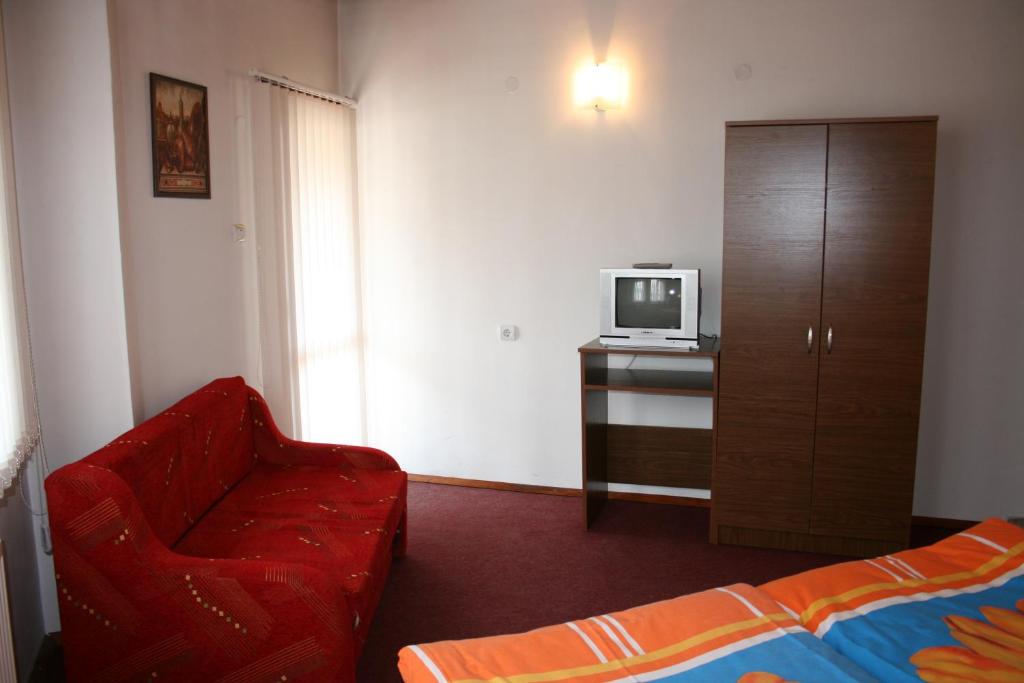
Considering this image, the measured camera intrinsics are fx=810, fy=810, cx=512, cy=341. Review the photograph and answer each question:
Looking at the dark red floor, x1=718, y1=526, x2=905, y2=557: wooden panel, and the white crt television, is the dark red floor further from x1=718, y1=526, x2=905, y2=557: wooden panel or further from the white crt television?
the white crt television

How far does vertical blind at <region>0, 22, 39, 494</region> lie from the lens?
2592 mm

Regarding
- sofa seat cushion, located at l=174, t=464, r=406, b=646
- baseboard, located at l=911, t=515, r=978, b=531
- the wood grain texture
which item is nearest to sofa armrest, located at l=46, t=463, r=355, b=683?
sofa seat cushion, located at l=174, t=464, r=406, b=646

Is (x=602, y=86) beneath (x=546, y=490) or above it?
above

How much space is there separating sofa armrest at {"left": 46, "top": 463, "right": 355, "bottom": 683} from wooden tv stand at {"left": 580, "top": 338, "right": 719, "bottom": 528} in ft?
6.34

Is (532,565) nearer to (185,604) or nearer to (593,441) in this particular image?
(593,441)

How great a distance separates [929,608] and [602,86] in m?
3.09

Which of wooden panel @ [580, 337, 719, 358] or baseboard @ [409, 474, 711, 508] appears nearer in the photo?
wooden panel @ [580, 337, 719, 358]

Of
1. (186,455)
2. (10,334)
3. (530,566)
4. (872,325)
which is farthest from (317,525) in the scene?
(872,325)

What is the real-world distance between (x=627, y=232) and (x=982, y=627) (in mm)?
2868

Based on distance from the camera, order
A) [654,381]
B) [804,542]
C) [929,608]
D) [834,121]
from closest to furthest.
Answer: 1. [929,608]
2. [834,121]
3. [804,542]
4. [654,381]

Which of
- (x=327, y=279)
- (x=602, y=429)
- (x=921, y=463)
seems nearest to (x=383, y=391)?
(x=327, y=279)

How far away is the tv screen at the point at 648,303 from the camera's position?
3906 mm

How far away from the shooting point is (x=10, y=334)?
2645 millimetres

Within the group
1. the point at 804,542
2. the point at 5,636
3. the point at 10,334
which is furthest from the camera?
the point at 804,542
